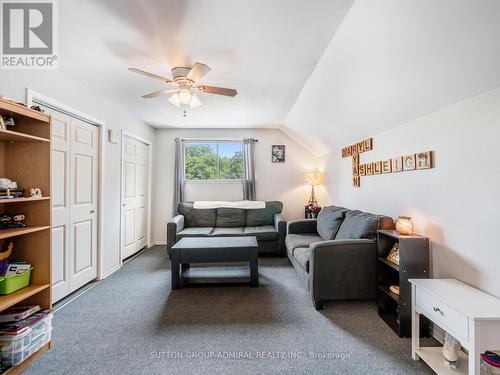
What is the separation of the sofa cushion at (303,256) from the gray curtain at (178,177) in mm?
2760

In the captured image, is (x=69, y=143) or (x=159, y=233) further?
(x=159, y=233)

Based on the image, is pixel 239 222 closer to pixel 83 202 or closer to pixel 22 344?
pixel 83 202

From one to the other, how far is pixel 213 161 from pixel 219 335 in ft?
11.6

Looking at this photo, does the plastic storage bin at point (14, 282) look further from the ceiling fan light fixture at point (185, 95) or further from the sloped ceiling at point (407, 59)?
the sloped ceiling at point (407, 59)

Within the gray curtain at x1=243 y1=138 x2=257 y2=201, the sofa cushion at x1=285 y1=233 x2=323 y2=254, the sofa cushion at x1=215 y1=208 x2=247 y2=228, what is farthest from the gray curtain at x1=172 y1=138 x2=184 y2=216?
the sofa cushion at x1=285 y1=233 x2=323 y2=254

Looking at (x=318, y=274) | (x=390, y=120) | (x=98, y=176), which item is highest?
(x=390, y=120)

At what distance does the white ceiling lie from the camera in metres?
1.58

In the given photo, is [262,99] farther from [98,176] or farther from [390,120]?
[98,176]

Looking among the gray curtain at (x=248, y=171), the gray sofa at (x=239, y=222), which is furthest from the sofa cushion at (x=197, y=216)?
the gray curtain at (x=248, y=171)

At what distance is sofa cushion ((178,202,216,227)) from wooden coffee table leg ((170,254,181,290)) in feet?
5.49

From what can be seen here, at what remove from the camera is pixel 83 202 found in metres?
2.82

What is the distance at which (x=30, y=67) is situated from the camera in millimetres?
2080

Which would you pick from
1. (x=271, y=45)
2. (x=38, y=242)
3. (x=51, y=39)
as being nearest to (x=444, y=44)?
(x=271, y=45)

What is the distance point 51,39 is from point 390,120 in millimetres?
3116
